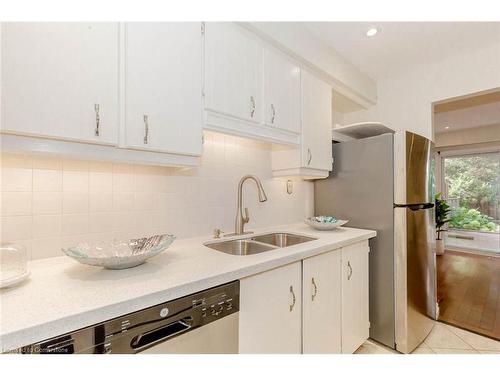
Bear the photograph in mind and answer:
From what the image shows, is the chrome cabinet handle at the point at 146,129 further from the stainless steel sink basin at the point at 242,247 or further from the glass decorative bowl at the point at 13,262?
the stainless steel sink basin at the point at 242,247

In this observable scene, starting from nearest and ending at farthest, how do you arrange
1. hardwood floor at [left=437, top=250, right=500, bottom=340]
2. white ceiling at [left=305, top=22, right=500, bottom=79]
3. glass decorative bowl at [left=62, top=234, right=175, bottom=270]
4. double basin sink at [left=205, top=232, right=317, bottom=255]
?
glass decorative bowl at [left=62, top=234, right=175, bottom=270], double basin sink at [left=205, top=232, right=317, bottom=255], white ceiling at [left=305, top=22, right=500, bottom=79], hardwood floor at [left=437, top=250, right=500, bottom=340]

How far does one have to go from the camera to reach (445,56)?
7.50 ft

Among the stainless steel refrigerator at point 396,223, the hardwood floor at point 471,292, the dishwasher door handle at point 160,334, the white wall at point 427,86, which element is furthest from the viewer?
the hardwood floor at point 471,292

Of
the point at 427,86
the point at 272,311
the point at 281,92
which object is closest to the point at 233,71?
the point at 281,92

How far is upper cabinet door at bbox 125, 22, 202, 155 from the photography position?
1.06 m

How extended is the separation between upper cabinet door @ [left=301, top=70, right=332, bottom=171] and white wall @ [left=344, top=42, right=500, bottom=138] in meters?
1.01

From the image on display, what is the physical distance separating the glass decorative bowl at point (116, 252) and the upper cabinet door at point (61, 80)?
441 millimetres

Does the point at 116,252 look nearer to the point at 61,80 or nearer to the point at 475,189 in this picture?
the point at 61,80

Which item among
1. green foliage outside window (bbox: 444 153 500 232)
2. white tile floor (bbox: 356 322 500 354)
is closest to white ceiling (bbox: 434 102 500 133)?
green foliage outside window (bbox: 444 153 500 232)

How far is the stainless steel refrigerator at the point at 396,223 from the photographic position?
1771mm

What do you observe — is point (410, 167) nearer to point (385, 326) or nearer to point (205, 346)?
point (385, 326)

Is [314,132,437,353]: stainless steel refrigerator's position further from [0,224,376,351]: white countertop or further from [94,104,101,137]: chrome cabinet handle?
[94,104,101,137]: chrome cabinet handle

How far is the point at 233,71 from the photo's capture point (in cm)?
143

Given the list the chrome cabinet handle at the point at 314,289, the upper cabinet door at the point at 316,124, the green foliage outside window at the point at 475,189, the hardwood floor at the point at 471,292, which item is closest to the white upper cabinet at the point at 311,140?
the upper cabinet door at the point at 316,124
